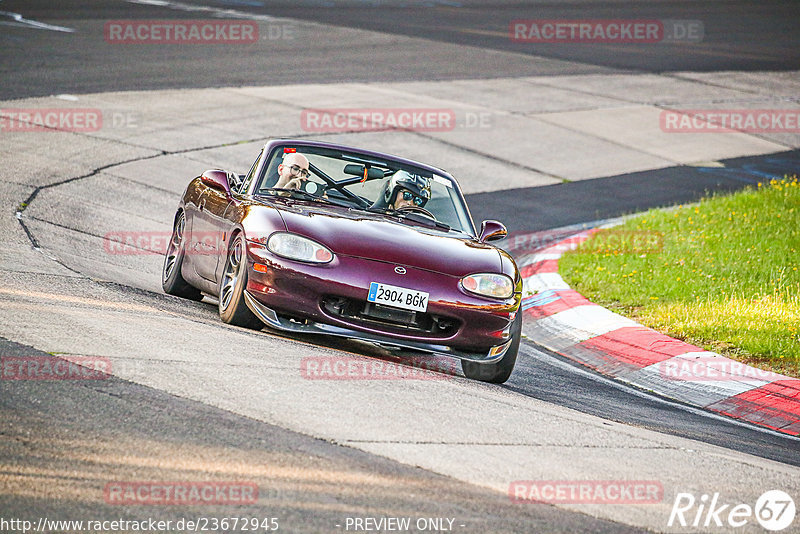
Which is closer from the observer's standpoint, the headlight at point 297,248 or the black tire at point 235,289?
the headlight at point 297,248

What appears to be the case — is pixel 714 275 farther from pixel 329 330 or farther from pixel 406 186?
pixel 329 330

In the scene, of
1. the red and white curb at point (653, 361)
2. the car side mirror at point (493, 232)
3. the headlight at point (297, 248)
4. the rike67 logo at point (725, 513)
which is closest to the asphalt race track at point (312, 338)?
the rike67 logo at point (725, 513)

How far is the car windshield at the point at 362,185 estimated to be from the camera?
8.08 meters

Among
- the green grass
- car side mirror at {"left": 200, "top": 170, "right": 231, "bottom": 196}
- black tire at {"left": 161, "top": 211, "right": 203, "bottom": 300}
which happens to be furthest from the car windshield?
the green grass

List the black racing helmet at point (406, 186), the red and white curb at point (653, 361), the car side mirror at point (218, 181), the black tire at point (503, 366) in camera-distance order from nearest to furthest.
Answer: the black tire at point (503, 366), the red and white curb at point (653, 361), the car side mirror at point (218, 181), the black racing helmet at point (406, 186)

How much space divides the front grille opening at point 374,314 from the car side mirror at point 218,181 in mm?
1568

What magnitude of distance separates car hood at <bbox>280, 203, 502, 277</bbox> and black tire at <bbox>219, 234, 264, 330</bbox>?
38cm

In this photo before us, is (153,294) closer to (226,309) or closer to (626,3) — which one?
(226,309)

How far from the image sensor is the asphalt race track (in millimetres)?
4465

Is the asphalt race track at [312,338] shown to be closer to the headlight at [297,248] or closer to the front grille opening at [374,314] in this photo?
the front grille opening at [374,314]

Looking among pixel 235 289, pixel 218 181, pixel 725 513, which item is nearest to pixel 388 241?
pixel 235 289

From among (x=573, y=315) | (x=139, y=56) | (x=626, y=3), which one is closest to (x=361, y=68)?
(x=139, y=56)

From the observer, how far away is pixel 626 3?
38969mm

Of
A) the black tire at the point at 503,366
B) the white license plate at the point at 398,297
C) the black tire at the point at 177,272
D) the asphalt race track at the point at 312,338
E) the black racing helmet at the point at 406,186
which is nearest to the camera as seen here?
the asphalt race track at the point at 312,338
